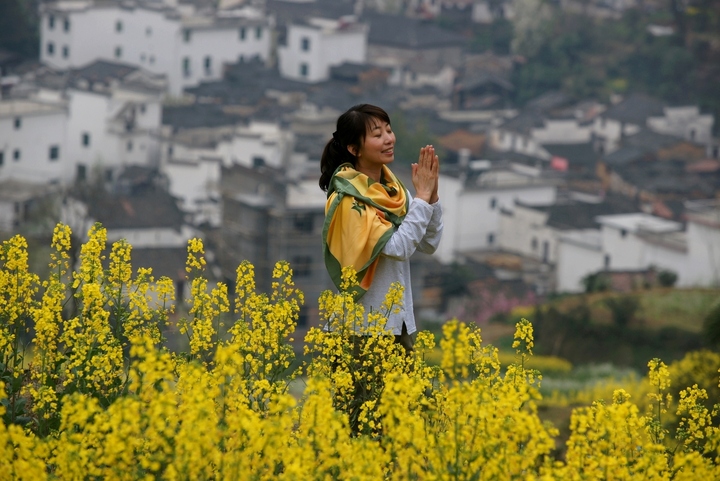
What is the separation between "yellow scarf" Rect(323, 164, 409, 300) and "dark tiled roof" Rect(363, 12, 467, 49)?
38060 mm

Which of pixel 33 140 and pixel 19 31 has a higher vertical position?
pixel 19 31

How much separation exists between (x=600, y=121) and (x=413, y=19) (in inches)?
415

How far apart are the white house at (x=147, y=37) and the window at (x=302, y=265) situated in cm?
1931

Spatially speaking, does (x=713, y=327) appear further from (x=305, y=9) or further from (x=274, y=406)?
(x=305, y=9)

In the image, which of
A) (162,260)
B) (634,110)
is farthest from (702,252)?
(634,110)

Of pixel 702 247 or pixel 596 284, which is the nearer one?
pixel 596 284

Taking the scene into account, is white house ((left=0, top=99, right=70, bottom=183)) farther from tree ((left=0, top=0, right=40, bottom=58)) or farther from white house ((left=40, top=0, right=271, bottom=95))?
white house ((left=40, top=0, right=271, bottom=95))

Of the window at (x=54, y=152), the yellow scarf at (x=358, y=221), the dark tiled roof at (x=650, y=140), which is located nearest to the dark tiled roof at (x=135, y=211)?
the window at (x=54, y=152)

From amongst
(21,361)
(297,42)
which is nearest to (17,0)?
(297,42)

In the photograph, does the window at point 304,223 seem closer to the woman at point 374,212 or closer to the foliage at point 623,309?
the foliage at point 623,309

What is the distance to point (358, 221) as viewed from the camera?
3.40 m

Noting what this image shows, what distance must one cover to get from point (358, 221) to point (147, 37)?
36.1 meters

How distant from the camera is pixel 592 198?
29.7 m

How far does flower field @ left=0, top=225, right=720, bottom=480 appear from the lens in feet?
8.47
